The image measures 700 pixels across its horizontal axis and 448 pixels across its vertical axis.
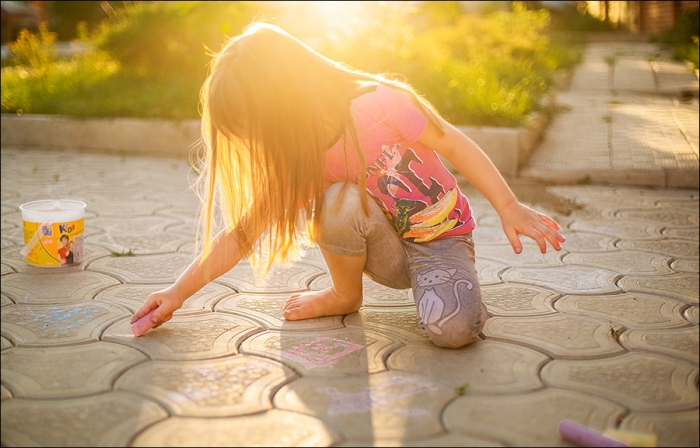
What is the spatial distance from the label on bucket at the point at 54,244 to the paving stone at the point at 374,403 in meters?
1.30

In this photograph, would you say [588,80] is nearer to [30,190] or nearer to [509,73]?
[509,73]

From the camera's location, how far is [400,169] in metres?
2.03

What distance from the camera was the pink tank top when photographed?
6.45 ft

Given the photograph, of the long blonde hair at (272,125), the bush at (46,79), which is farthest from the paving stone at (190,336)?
the bush at (46,79)

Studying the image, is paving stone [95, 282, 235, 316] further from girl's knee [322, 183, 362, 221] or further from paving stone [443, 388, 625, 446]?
paving stone [443, 388, 625, 446]

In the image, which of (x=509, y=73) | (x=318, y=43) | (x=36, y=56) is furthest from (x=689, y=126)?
(x=36, y=56)

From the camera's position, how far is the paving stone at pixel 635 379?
1585 mm

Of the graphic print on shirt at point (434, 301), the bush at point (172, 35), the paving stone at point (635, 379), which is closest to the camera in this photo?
the paving stone at point (635, 379)

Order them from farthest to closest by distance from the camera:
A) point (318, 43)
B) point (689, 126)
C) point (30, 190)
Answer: point (318, 43), point (689, 126), point (30, 190)

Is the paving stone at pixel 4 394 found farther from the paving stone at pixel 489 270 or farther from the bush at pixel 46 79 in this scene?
the bush at pixel 46 79

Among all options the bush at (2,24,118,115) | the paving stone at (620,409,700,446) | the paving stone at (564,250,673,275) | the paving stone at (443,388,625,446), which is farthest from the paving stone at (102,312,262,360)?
the bush at (2,24,118,115)

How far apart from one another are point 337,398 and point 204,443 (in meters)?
0.34

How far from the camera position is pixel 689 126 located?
16.6 feet

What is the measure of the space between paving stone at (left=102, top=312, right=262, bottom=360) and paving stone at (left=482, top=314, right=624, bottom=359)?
2.37ft
